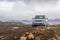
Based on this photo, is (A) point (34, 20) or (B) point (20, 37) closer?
(B) point (20, 37)

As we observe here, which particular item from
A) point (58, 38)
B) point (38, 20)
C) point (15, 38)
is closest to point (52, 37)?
point (58, 38)

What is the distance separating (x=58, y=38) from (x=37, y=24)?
1952 centimetres

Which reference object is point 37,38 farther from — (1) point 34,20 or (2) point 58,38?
(1) point 34,20

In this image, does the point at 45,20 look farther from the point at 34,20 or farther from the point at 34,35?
the point at 34,35

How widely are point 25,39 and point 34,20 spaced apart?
73.6 ft

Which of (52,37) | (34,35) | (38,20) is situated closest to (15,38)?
(34,35)

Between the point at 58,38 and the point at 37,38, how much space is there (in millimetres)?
4152

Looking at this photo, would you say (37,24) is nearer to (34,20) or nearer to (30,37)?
(34,20)

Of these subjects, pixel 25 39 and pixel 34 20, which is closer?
pixel 25 39

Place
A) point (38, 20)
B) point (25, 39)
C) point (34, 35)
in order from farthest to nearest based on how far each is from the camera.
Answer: point (38, 20), point (34, 35), point (25, 39)

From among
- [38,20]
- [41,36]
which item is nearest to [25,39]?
[41,36]

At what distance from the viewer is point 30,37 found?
32688 mm

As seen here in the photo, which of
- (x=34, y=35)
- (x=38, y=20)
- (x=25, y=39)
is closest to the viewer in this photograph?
(x=25, y=39)

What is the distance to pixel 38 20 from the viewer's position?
5378 centimetres
